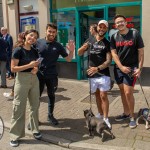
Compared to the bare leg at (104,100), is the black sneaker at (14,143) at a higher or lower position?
lower

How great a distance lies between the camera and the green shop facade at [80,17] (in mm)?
8055

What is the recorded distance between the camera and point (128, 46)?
191 inches

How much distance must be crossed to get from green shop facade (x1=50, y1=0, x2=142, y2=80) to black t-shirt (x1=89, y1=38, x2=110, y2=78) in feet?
10.6

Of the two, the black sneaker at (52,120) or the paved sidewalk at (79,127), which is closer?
the paved sidewalk at (79,127)

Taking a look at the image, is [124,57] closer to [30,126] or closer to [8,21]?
[30,126]

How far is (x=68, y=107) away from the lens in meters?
6.36

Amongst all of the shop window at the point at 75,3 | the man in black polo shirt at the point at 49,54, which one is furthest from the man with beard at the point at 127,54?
the shop window at the point at 75,3

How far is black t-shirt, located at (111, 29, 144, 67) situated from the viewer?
485 centimetres

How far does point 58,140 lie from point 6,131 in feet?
3.57

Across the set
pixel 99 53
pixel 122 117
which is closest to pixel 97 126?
pixel 122 117

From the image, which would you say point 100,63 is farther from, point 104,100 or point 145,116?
point 145,116

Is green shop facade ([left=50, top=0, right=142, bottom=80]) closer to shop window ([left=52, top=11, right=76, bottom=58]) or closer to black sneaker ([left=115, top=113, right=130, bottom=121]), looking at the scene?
shop window ([left=52, top=11, right=76, bottom=58])

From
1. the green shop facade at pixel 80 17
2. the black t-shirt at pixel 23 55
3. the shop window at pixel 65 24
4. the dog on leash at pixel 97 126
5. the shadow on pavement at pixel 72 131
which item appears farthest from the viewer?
the shop window at pixel 65 24

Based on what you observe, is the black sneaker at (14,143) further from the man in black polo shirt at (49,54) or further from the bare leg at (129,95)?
the bare leg at (129,95)
